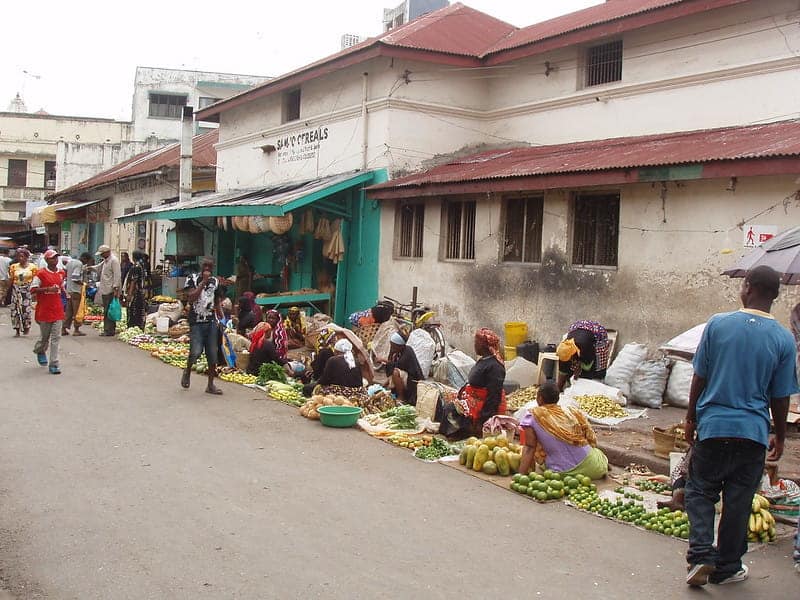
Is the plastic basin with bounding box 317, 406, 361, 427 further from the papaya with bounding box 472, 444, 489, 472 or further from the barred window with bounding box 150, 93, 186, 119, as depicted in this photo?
the barred window with bounding box 150, 93, 186, 119

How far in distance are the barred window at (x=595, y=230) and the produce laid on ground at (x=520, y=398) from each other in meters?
2.26

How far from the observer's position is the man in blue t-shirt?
4789mm

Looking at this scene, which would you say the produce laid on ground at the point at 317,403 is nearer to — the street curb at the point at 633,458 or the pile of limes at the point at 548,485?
the street curb at the point at 633,458

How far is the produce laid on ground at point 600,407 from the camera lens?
9.84 m

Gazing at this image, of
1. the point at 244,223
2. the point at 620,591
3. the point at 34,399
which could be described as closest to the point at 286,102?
the point at 244,223

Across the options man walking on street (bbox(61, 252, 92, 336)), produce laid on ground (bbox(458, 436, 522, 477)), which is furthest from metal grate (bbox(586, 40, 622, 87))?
man walking on street (bbox(61, 252, 92, 336))

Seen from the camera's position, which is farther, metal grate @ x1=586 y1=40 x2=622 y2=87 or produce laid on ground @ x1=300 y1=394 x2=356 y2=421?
metal grate @ x1=586 y1=40 x2=622 y2=87

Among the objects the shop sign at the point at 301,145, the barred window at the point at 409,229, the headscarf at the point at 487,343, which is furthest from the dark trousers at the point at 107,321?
the headscarf at the point at 487,343

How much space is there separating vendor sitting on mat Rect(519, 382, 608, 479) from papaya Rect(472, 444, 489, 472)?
0.45 metres

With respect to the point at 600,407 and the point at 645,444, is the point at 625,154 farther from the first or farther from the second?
the point at 645,444

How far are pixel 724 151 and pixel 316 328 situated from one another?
28.2 ft

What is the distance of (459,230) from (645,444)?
271 inches

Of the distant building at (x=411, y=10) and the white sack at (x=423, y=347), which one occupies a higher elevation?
the distant building at (x=411, y=10)

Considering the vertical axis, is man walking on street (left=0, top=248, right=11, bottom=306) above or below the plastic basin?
above
